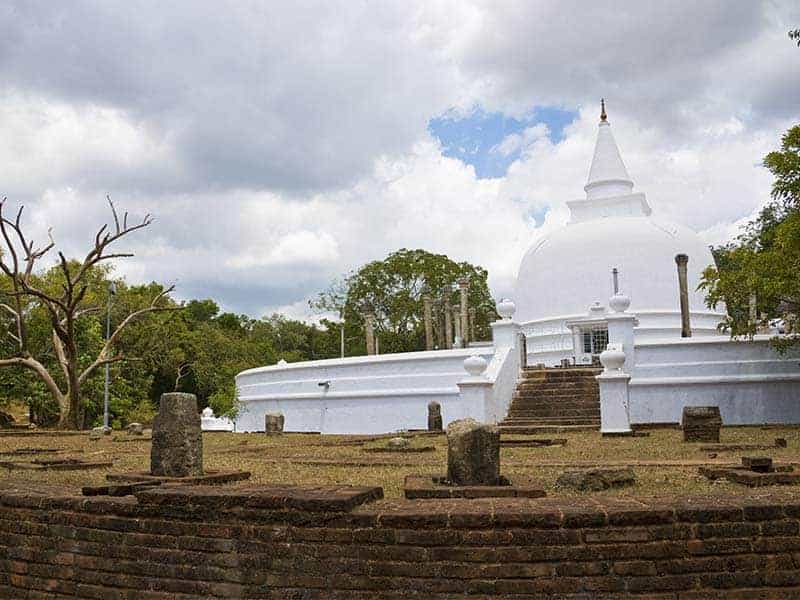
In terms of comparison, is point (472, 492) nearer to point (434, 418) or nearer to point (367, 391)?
point (434, 418)

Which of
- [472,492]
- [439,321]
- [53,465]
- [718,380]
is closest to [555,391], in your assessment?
[718,380]

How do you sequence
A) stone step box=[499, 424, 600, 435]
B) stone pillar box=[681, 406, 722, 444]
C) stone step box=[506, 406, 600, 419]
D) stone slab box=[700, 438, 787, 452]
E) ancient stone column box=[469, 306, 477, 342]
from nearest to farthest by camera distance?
stone slab box=[700, 438, 787, 452]
stone pillar box=[681, 406, 722, 444]
stone step box=[499, 424, 600, 435]
stone step box=[506, 406, 600, 419]
ancient stone column box=[469, 306, 477, 342]

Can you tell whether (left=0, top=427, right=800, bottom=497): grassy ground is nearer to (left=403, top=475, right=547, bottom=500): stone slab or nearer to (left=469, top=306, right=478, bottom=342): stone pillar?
(left=403, top=475, right=547, bottom=500): stone slab

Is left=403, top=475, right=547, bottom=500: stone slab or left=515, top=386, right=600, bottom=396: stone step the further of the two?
left=515, top=386, right=600, bottom=396: stone step

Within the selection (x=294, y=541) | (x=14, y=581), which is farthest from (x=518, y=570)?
(x=14, y=581)

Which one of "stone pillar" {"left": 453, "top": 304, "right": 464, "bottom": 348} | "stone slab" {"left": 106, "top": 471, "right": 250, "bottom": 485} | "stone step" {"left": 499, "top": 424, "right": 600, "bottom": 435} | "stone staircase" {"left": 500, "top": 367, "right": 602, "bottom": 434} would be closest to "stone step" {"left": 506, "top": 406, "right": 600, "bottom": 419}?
"stone staircase" {"left": 500, "top": 367, "right": 602, "bottom": 434}

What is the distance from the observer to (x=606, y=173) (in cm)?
3228

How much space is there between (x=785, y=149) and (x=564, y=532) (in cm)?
1249

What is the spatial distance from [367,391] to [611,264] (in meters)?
11.0

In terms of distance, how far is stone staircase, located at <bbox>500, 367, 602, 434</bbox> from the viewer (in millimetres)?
16406

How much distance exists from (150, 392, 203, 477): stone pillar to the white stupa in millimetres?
19527

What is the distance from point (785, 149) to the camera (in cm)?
1455

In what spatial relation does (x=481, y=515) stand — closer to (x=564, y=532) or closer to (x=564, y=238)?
(x=564, y=532)

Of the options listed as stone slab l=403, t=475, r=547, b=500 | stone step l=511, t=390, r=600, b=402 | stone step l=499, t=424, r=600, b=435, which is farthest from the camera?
stone step l=511, t=390, r=600, b=402
